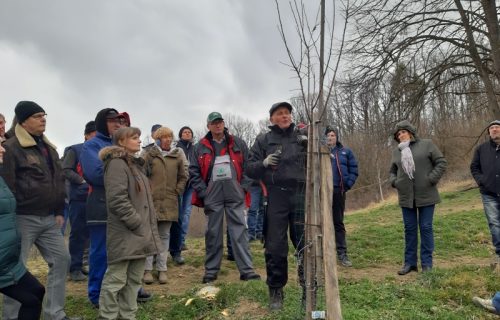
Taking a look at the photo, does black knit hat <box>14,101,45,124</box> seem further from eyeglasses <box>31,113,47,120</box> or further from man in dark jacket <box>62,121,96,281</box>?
man in dark jacket <box>62,121,96,281</box>

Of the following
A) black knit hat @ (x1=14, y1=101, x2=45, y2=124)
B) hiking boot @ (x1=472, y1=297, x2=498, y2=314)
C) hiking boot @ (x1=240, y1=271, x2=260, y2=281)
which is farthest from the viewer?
hiking boot @ (x1=240, y1=271, x2=260, y2=281)

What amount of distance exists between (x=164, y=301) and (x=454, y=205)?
44.7ft

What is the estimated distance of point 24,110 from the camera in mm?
3709

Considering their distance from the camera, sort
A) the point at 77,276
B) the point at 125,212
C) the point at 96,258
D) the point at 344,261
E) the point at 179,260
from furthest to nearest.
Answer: the point at 344,261
the point at 179,260
the point at 77,276
the point at 96,258
the point at 125,212

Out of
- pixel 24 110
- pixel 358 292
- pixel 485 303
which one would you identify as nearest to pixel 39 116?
pixel 24 110

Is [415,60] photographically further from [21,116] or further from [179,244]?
[21,116]

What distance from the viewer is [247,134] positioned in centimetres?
6184

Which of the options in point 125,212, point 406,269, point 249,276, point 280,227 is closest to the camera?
point 125,212

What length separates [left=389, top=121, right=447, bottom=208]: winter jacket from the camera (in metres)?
5.42

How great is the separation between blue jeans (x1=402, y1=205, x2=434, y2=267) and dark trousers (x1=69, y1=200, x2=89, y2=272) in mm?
4410

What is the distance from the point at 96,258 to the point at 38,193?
0.95 m

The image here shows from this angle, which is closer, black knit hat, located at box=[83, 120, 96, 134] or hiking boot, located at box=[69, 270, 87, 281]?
hiking boot, located at box=[69, 270, 87, 281]

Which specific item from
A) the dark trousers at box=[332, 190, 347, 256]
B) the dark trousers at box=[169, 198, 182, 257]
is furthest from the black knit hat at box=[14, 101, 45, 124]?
the dark trousers at box=[332, 190, 347, 256]

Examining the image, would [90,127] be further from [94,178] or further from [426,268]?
[426,268]
